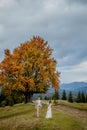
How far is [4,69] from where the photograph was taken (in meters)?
71.6

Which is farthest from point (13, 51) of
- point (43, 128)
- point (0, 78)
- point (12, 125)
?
point (43, 128)

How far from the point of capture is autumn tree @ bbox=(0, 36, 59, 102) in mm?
71250

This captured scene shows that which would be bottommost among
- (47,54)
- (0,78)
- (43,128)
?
(43,128)

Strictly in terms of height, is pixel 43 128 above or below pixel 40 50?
below

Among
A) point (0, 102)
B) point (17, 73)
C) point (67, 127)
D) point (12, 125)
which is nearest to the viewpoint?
point (67, 127)

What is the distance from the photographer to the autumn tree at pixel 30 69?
234 feet

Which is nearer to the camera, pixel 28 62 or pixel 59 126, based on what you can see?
pixel 59 126

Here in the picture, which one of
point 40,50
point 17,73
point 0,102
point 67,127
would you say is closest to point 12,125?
point 67,127

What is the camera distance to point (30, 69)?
72.6 meters

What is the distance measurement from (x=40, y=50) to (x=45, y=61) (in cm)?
310

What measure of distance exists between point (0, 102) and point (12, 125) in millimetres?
97048

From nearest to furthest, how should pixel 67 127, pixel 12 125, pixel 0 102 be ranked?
pixel 67 127
pixel 12 125
pixel 0 102

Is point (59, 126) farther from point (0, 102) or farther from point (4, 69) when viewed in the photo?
point (0, 102)

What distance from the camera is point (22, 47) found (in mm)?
73562
